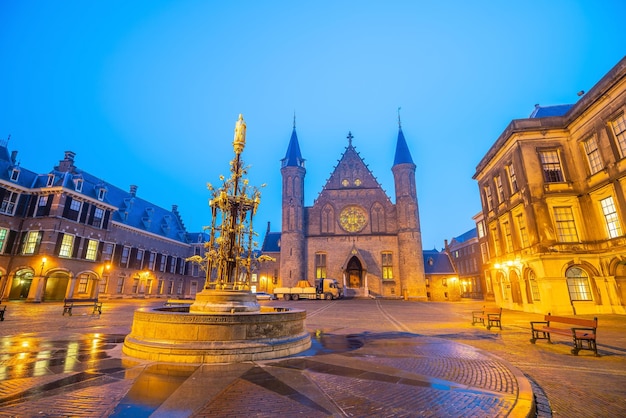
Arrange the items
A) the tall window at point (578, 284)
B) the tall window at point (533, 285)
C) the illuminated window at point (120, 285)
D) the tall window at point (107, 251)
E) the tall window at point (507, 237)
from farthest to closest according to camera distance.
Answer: the illuminated window at point (120, 285)
the tall window at point (107, 251)
the tall window at point (507, 237)
the tall window at point (533, 285)
the tall window at point (578, 284)

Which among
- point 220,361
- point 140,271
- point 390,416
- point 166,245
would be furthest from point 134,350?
point 166,245

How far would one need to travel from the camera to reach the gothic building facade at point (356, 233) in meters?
36.8

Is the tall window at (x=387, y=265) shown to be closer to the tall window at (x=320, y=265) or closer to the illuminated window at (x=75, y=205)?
the tall window at (x=320, y=265)

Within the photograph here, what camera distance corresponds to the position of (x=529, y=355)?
7438mm

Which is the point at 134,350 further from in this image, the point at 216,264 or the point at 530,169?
the point at 530,169

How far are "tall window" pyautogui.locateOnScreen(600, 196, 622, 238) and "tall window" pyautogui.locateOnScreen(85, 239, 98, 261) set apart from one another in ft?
132

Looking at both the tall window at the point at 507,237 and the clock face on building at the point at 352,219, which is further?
the clock face on building at the point at 352,219

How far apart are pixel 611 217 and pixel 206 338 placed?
20355 mm

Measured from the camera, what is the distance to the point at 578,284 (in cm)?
1659

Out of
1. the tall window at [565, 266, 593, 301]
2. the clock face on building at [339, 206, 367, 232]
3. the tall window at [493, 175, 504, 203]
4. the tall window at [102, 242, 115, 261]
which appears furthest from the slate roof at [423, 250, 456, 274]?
the tall window at [102, 242, 115, 261]

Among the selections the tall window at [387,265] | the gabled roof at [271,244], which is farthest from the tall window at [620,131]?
the gabled roof at [271,244]

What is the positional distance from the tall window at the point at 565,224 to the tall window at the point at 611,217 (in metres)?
1.44

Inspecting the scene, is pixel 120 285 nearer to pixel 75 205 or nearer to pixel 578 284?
pixel 75 205

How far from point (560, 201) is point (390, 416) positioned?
19570 mm
